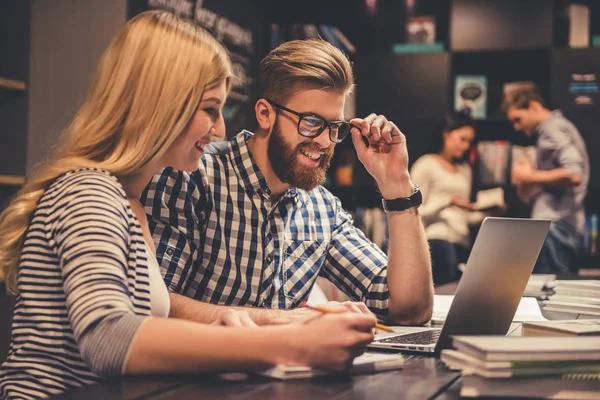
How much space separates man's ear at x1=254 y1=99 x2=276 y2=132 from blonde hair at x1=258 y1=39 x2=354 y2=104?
0.02 meters

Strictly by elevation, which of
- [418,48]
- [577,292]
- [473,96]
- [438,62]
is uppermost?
[418,48]

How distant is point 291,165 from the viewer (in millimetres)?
1944

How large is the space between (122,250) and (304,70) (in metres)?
1.03

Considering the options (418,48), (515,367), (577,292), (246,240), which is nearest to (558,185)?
(418,48)

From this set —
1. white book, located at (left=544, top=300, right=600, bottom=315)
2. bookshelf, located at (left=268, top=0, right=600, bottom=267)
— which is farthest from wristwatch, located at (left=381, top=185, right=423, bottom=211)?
bookshelf, located at (left=268, top=0, right=600, bottom=267)

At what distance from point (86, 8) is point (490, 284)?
2796 millimetres

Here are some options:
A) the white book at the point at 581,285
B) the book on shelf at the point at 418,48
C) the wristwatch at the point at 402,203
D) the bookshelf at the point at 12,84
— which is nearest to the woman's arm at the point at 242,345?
the wristwatch at the point at 402,203

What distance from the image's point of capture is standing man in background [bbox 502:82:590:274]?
14.0ft

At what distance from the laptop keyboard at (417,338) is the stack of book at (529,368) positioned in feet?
1.38

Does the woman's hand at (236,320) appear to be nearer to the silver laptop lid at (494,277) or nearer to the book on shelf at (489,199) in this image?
the silver laptop lid at (494,277)

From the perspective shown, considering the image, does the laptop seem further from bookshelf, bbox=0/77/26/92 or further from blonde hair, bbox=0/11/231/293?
bookshelf, bbox=0/77/26/92

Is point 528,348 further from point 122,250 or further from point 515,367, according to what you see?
point 122,250

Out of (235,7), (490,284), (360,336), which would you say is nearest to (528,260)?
(490,284)

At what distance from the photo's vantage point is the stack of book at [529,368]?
940 mm
